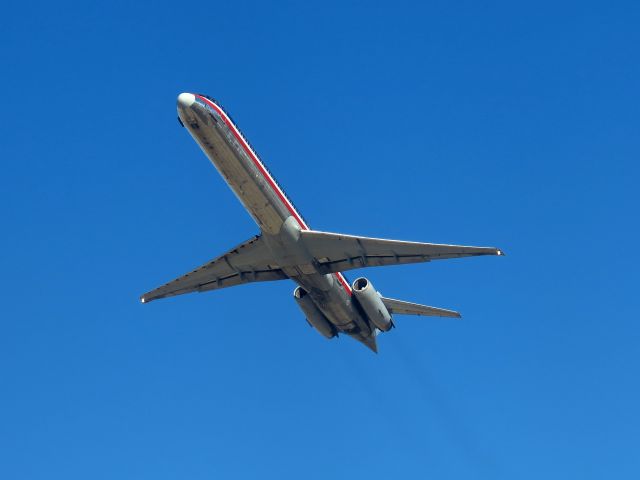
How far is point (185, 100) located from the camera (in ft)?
187

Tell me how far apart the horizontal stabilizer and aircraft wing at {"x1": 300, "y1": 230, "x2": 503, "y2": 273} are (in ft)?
20.1

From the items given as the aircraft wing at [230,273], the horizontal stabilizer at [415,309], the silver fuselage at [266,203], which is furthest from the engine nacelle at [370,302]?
the aircraft wing at [230,273]

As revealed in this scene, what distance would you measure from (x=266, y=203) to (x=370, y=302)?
10.1m

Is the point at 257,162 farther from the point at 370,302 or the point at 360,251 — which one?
the point at 370,302

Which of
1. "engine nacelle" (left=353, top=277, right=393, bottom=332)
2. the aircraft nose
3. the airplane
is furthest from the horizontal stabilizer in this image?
the aircraft nose

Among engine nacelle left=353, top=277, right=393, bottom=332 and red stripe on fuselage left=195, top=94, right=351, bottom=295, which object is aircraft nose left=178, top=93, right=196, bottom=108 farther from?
engine nacelle left=353, top=277, right=393, bottom=332

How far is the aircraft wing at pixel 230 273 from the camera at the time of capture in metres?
65.0

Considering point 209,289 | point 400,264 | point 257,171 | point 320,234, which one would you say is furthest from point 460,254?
point 209,289

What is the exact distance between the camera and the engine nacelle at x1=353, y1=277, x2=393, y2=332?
65.9 metres

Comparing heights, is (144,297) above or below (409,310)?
below

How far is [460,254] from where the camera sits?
5953 centimetres

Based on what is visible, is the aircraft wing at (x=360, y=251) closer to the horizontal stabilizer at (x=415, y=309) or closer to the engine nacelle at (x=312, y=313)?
the engine nacelle at (x=312, y=313)

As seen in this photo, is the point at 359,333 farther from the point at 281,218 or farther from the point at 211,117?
the point at 211,117

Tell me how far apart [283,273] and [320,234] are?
468 centimetres
